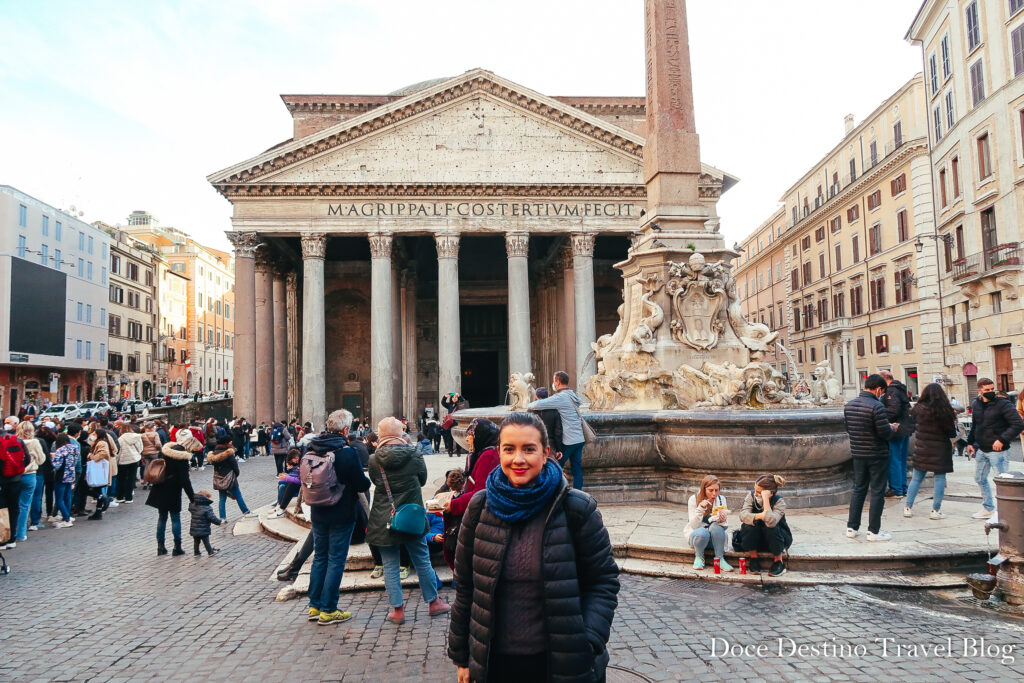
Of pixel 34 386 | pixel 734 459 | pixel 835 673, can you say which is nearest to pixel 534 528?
pixel 835 673

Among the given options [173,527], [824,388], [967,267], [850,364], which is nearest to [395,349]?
[173,527]

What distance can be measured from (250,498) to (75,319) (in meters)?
36.5

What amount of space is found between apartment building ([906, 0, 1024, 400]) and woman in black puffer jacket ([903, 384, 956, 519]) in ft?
61.0

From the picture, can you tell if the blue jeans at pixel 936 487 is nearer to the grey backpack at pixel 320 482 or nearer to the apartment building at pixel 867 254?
the grey backpack at pixel 320 482

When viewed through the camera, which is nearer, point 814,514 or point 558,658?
point 558,658

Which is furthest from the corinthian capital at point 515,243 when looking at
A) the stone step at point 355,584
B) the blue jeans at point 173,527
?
the stone step at point 355,584

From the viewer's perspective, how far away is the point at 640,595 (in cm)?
466

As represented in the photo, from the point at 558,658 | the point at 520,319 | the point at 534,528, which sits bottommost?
the point at 558,658

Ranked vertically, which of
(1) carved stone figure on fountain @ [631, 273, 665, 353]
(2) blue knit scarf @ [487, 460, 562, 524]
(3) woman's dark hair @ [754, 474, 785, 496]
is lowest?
(3) woman's dark hair @ [754, 474, 785, 496]

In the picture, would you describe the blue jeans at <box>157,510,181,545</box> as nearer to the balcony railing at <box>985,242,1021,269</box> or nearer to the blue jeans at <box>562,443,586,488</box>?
the blue jeans at <box>562,443,586,488</box>

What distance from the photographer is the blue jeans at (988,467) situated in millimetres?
6133

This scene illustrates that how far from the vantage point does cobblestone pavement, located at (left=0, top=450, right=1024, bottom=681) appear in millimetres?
3533

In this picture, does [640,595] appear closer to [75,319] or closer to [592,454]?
[592,454]

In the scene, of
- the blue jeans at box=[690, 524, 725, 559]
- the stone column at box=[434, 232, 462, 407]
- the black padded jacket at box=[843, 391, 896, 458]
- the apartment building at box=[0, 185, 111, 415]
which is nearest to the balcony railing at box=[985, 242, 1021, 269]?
the stone column at box=[434, 232, 462, 407]
